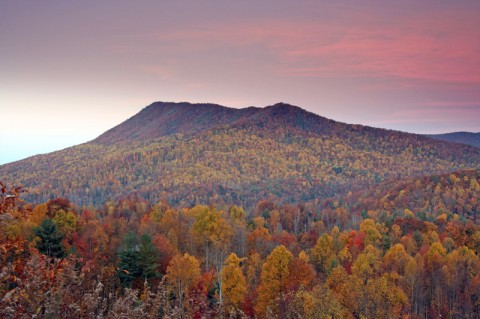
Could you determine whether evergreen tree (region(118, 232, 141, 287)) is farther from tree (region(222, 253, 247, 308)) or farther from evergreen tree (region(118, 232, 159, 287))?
tree (region(222, 253, 247, 308))

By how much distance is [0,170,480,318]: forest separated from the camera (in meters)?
8.03

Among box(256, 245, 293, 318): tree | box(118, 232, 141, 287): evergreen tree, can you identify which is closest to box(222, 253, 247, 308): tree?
box(256, 245, 293, 318): tree

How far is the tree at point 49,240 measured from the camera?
39.6 meters

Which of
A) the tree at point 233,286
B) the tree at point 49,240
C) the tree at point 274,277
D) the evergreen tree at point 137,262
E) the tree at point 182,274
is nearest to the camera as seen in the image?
the tree at point 274,277

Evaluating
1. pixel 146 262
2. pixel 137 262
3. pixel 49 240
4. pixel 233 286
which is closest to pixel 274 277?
pixel 233 286

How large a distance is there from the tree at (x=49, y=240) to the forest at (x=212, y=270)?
11 cm

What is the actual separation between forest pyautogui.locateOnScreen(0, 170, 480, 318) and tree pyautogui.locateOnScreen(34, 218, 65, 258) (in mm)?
111

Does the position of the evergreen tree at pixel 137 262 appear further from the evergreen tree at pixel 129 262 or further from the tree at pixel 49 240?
the tree at pixel 49 240

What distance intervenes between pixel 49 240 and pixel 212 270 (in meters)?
16.5

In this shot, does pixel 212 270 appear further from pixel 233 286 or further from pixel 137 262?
pixel 137 262

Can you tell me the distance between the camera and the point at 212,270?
40469mm

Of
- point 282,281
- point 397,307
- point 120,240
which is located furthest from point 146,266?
point 397,307

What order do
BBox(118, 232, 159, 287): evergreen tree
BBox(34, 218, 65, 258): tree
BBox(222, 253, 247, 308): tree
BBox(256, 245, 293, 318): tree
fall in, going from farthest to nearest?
BBox(222, 253, 247, 308): tree < BBox(34, 218, 65, 258): tree < BBox(118, 232, 159, 287): evergreen tree < BBox(256, 245, 293, 318): tree

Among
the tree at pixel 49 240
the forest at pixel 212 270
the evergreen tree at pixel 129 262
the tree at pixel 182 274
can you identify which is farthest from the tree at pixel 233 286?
the tree at pixel 49 240
